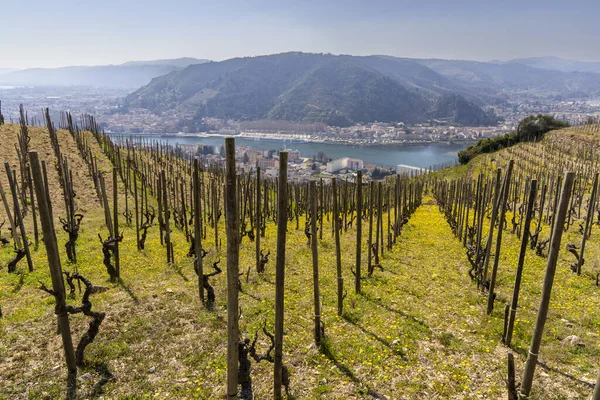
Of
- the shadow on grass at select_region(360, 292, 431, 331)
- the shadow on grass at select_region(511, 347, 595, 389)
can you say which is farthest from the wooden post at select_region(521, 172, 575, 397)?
the shadow on grass at select_region(360, 292, 431, 331)

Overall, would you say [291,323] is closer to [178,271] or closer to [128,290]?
[128,290]

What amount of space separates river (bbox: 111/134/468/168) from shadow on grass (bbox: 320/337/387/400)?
111 metres

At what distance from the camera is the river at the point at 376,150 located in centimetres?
12244

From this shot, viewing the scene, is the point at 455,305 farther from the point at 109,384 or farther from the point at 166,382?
the point at 109,384

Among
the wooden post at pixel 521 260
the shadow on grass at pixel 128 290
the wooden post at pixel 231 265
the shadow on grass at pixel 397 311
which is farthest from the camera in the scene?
the shadow on grass at pixel 128 290

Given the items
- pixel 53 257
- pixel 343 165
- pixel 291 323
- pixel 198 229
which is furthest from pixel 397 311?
pixel 343 165

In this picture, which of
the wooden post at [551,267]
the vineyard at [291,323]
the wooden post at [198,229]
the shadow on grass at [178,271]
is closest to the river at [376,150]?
the vineyard at [291,323]

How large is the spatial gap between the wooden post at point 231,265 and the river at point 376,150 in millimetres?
114000

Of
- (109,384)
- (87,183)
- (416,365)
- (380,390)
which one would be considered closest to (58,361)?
(109,384)

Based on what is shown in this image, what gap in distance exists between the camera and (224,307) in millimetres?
8914

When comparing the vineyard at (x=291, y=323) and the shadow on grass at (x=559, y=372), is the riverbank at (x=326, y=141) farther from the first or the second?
the shadow on grass at (x=559, y=372)

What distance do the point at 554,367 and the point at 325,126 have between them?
199 m

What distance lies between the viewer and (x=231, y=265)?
4211 millimetres

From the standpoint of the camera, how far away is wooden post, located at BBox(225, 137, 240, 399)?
4004mm
